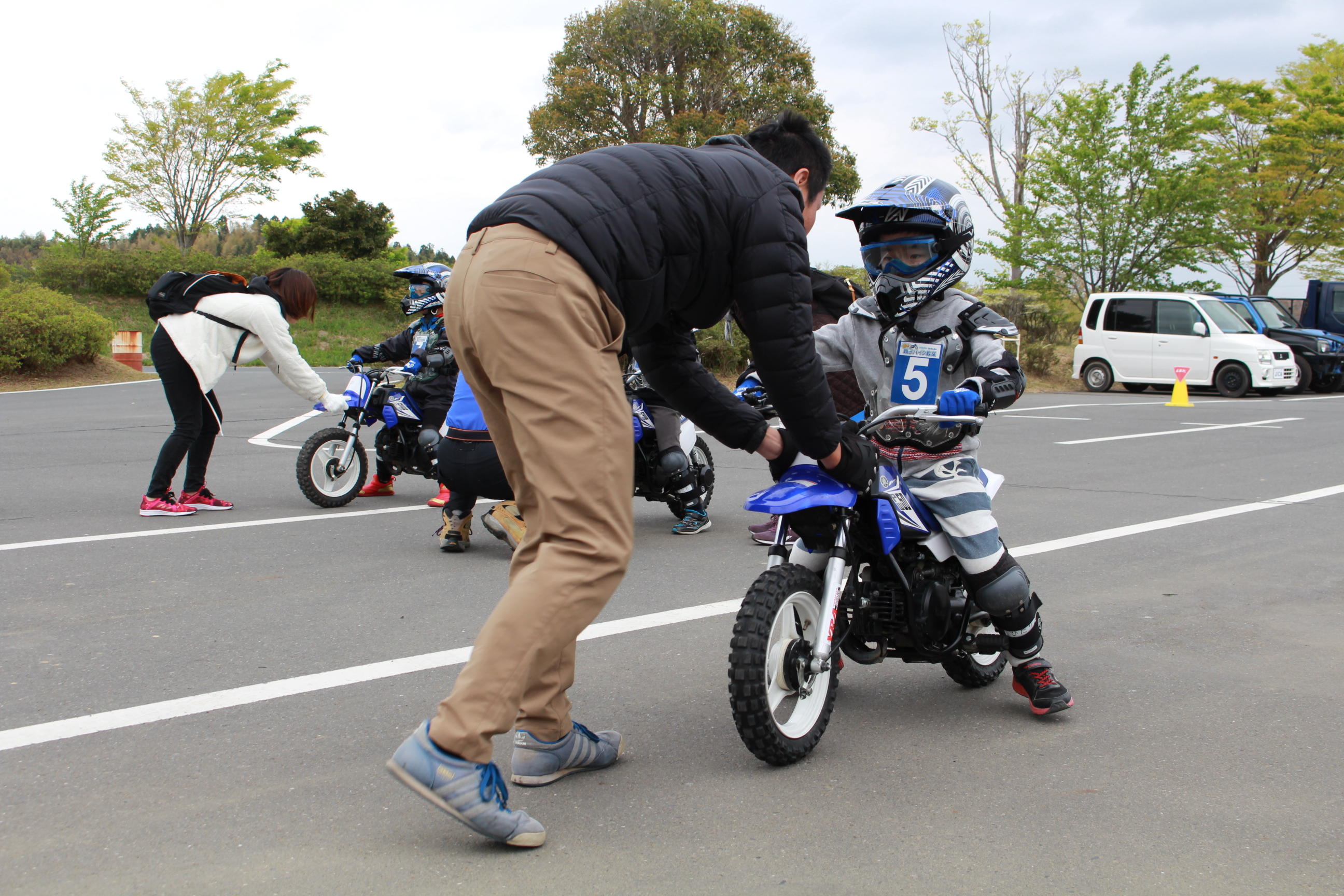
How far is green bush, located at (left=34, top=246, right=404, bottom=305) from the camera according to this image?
33250 mm

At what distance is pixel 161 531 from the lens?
7.00m

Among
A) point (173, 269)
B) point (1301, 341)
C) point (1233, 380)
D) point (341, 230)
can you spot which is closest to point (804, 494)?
point (1233, 380)

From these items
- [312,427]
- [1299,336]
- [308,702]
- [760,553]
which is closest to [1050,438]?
[760,553]

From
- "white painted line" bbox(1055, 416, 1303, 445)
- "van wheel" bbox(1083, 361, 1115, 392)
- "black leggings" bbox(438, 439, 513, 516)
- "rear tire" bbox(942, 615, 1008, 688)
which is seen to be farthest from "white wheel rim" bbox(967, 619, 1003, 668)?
"van wheel" bbox(1083, 361, 1115, 392)

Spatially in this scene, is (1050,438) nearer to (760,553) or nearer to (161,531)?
(760,553)

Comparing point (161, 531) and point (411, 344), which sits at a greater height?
point (411, 344)

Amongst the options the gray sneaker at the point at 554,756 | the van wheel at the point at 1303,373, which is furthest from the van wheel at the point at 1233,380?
the gray sneaker at the point at 554,756

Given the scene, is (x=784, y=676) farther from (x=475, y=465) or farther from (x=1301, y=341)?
(x=1301, y=341)

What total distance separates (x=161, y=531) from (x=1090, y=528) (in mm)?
5769

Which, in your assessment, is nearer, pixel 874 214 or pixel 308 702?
pixel 874 214

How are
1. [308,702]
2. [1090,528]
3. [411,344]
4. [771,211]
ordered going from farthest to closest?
[411,344] < [1090,528] < [308,702] < [771,211]

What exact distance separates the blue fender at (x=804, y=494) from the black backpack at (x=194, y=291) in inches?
214

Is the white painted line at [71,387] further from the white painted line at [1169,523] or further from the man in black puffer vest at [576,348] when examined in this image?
the man in black puffer vest at [576,348]

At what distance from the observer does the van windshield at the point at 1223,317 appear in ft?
71.3
